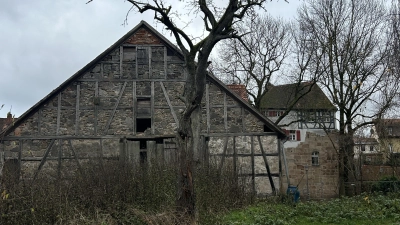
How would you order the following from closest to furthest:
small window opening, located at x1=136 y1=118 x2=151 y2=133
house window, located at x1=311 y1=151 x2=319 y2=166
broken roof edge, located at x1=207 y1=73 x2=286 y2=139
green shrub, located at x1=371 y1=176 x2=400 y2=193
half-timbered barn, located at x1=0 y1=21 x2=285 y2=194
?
half-timbered barn, located at x1=0 y1=21 x2=285 y2=194
broken roof edge, located at x1=207 y1=73 x2=286 y2=139
small window opening, located at x1=136 y1=118 x2=151 y2=133
green shrub, located at x1=371 y1=176 x2=400 y2=193
house window, located at x1=311 y1=151 x2=319 y2=166

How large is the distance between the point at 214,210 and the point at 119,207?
2.47m

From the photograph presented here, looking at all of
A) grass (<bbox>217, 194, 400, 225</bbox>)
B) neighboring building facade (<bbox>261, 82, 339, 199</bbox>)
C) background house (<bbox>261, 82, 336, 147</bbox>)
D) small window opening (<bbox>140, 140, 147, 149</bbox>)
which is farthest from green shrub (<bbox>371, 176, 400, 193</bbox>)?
small window opening (<bbox>140, 140, 147, 149</bbox>)

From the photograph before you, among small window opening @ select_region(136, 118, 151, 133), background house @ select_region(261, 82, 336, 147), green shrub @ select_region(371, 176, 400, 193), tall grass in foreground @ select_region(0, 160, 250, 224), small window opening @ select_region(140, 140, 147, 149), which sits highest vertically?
background house @ select_region(261, 82, 336, 147)

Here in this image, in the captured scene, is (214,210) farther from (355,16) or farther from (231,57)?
(231,57)

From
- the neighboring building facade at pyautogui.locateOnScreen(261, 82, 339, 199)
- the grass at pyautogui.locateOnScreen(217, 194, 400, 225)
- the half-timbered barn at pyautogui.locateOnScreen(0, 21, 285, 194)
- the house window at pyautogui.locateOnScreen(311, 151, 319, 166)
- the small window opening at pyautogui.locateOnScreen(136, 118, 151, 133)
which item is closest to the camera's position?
the grass at pyautogui.locateOnScreen(217, 194, 400, 225)

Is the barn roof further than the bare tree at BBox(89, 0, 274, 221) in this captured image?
Yes

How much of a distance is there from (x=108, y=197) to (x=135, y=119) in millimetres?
7920

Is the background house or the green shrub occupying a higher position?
the background house

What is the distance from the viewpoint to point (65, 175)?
10461 millimetres

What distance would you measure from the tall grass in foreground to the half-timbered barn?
550 centimetres

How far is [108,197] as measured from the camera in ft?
31.6

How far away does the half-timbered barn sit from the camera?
55.8ft

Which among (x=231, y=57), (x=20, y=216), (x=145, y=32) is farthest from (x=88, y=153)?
(x=231, y=57)

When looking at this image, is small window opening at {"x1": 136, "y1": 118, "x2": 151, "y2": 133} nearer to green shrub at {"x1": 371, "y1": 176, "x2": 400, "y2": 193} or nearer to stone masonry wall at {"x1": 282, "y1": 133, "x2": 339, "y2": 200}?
green shrub at {"x1": 371, "y1": 176, "x2": 400, "y2": 193}
